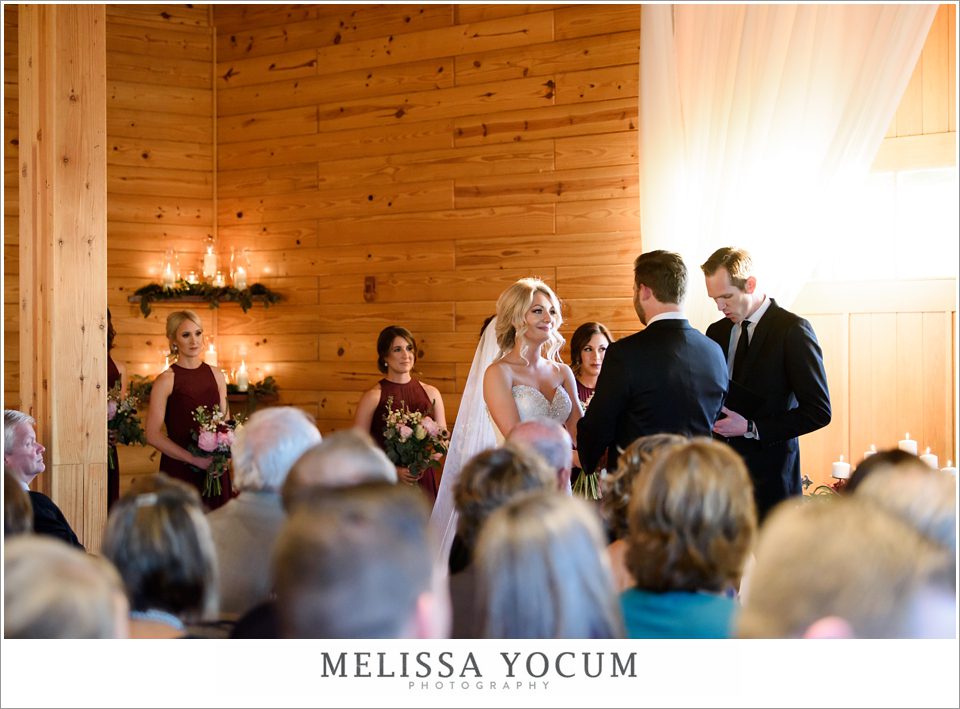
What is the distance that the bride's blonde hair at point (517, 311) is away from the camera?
14.2 ft

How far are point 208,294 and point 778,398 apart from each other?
4000 mm

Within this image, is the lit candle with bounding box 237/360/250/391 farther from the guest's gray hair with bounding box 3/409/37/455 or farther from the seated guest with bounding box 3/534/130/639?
the seated guest with bounding box 3/534/130/639

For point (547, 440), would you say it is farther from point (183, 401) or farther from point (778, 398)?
point (183, 401)

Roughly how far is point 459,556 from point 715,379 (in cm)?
156

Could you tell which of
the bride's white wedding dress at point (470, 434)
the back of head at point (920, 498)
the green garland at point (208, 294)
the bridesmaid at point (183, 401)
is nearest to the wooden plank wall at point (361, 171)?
the green garland at point (208, 294)

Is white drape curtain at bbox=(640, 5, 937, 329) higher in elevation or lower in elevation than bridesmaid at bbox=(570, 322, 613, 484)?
higher

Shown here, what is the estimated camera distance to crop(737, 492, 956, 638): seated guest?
1654mm

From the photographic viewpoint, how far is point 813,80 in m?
4.95

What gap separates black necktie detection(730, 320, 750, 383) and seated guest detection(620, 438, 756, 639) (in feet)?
7.39

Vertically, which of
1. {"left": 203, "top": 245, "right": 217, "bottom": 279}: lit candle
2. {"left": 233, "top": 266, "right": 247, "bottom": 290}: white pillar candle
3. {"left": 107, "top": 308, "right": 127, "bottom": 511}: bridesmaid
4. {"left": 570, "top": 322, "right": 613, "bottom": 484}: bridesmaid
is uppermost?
{"left": 203, "top": 245, "right": 217, "bottom": 279}: lit candle

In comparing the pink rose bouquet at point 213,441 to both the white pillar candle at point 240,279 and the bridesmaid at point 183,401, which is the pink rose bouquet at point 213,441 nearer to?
the bridesmaid at point 183,401

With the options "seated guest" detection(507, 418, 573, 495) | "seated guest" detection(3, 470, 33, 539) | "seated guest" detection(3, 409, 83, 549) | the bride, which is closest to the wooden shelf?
the bride

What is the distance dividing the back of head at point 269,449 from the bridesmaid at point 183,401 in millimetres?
2791

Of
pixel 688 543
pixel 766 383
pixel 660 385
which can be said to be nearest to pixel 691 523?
pixel 688 543
